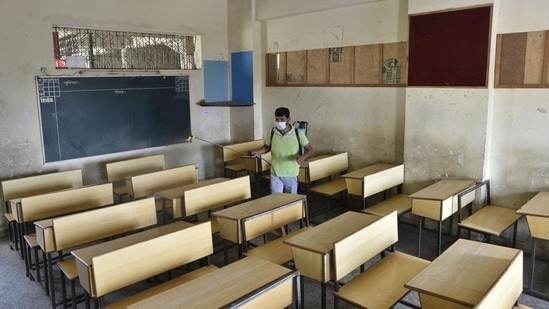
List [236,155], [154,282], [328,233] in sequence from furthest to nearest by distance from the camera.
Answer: [236,155]
[154,282]
[328,233]

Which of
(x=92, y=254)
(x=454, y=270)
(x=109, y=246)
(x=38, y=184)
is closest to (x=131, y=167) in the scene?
(x=38, y=184)

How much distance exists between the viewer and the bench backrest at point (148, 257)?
2336 millimetres

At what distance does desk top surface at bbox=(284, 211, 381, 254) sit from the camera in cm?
255

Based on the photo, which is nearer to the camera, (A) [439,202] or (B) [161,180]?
(A) [439,202]

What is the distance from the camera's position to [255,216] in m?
3.08

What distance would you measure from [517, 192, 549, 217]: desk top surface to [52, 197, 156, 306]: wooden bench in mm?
2965

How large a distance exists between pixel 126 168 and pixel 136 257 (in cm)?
267

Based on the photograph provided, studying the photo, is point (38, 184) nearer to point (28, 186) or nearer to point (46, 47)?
point (28, 186)

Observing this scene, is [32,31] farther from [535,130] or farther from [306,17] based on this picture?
[535,130]

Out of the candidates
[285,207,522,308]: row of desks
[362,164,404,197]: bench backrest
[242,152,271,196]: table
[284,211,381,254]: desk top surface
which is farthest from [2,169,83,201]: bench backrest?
[362,164,404,197]: bench backrest

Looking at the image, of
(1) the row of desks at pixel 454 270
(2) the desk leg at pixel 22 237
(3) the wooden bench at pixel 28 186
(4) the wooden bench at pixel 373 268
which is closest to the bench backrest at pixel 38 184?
(3) the wooden bench at pixel 28 186

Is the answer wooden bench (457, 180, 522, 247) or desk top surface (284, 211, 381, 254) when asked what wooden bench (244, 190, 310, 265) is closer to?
desk top surface (284, 211, 381, 254)

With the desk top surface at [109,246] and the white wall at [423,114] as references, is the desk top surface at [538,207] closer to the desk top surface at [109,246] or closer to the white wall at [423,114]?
the white wall at [423,114]

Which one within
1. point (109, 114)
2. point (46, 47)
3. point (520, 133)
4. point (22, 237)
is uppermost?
point (46, 47)
